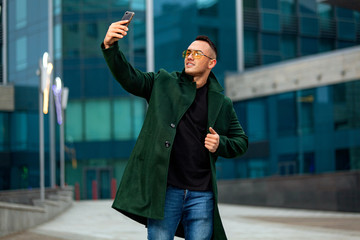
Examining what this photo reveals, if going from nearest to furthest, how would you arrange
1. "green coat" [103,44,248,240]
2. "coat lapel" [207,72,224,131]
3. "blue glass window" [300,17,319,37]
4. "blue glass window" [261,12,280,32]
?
"green coat" [103,44,248,240] < "coat lapel" [207,72,224,131] < "blue glass window" [261,12,280,32] < "blue glass window" [300,17,319,37]

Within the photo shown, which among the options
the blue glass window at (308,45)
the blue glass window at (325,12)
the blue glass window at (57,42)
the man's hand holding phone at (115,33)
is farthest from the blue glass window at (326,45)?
the man's hand holding phone at (115,33)

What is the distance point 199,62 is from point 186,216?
0.96 m

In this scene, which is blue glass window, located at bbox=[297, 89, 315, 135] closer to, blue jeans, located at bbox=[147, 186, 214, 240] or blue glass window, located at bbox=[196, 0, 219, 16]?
blue glass window, located at bbox=[196, 0, 219, 16]

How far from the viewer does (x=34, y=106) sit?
35312 mm

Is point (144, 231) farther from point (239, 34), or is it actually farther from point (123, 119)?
point (239, 34)

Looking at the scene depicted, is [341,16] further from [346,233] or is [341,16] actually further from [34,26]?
[346,233]

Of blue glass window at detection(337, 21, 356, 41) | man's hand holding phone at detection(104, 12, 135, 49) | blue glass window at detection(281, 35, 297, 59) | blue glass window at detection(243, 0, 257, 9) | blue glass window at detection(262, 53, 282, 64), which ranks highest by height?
blue glass window at detection(243, 0, 257, 9)

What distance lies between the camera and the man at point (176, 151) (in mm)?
3814

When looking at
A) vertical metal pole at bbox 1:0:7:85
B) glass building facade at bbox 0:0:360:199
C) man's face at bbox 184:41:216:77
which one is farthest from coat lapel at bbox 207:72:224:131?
vertical metal pole at bbox 1:0:7:85

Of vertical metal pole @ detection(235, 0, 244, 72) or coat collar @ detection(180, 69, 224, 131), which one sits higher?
vertical metal pole @ detection(235, 0, 244, 72)

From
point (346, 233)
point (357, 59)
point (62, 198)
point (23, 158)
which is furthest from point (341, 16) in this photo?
point (346, 233)

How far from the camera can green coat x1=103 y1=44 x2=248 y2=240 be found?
3797 mm

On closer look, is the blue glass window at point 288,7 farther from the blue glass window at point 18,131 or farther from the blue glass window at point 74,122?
the blue glass window at point 18,131

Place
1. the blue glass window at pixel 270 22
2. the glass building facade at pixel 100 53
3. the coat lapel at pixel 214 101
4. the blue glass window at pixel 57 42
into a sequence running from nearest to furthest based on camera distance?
the coat lapel at pixel 214 101, the glass building facade at pixel 100 53, the blue glass window at pixel 270 22, the blue glass window at pixel 57 42
